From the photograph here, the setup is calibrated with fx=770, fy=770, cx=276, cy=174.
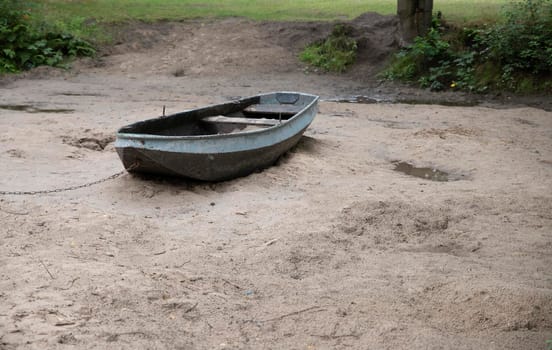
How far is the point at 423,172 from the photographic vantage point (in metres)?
9.88

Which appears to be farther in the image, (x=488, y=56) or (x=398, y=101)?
(x=488, y=56)

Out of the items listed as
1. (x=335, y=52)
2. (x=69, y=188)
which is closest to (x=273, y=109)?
Result: (x=69, y=188)

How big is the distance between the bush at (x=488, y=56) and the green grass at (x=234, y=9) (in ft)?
6.75

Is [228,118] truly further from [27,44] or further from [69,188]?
[27,44]

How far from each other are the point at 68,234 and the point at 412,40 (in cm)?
1106

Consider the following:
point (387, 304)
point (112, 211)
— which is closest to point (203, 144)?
point (112, 211)

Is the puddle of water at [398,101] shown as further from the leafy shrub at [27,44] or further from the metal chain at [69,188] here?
the metal chain at [69,188]

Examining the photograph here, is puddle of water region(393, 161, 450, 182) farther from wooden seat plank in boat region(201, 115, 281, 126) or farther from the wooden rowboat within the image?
wooden seat plank in boat region(201, 115, 281, 126)

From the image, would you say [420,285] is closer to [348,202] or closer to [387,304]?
[387,304]

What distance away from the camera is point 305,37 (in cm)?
1822

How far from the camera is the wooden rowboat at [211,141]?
26.3 ft

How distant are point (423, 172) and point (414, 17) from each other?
23.4 ft

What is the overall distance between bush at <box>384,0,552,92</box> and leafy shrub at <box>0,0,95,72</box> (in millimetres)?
7203

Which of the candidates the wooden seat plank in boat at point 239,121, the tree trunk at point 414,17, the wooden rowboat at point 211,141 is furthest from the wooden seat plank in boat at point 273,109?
the tree trunk at point 414,17
